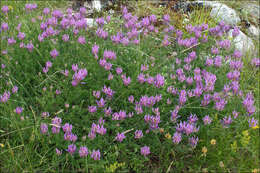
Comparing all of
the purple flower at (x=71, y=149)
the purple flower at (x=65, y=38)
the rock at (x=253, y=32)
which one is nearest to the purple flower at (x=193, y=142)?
the purple flower at (x=71, y=149)

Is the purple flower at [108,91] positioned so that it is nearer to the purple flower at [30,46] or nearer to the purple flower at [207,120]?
the purple flower at [207,120]

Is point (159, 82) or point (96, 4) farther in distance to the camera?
point (96, 4)

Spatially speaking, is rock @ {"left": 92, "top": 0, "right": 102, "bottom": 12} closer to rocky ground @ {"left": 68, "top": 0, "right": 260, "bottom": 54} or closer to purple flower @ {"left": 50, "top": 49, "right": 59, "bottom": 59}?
rocky ground @ {"left": 68, "top": 0, "right": 260, "bottom": 54}

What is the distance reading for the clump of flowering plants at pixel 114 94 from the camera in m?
2.41

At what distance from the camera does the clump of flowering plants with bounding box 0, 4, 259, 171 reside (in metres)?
2.41

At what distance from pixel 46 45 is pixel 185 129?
1843 millimetres

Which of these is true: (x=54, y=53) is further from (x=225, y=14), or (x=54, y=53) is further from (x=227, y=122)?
(x=225, y=14)

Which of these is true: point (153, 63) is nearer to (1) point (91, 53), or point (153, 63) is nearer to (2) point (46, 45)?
(1) point (91, 53)

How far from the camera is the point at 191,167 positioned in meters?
2.51

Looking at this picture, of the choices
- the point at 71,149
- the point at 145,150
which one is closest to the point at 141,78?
the point at 145,150

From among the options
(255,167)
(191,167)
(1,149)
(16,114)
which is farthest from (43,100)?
(255,167)

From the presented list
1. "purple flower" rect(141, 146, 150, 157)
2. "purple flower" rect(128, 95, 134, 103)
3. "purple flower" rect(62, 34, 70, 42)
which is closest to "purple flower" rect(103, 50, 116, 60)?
"purple flower" rect(128, 95, 134, 103)

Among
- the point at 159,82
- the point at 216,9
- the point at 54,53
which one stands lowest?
the point at 159,82

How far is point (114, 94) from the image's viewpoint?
2783 millimetres
